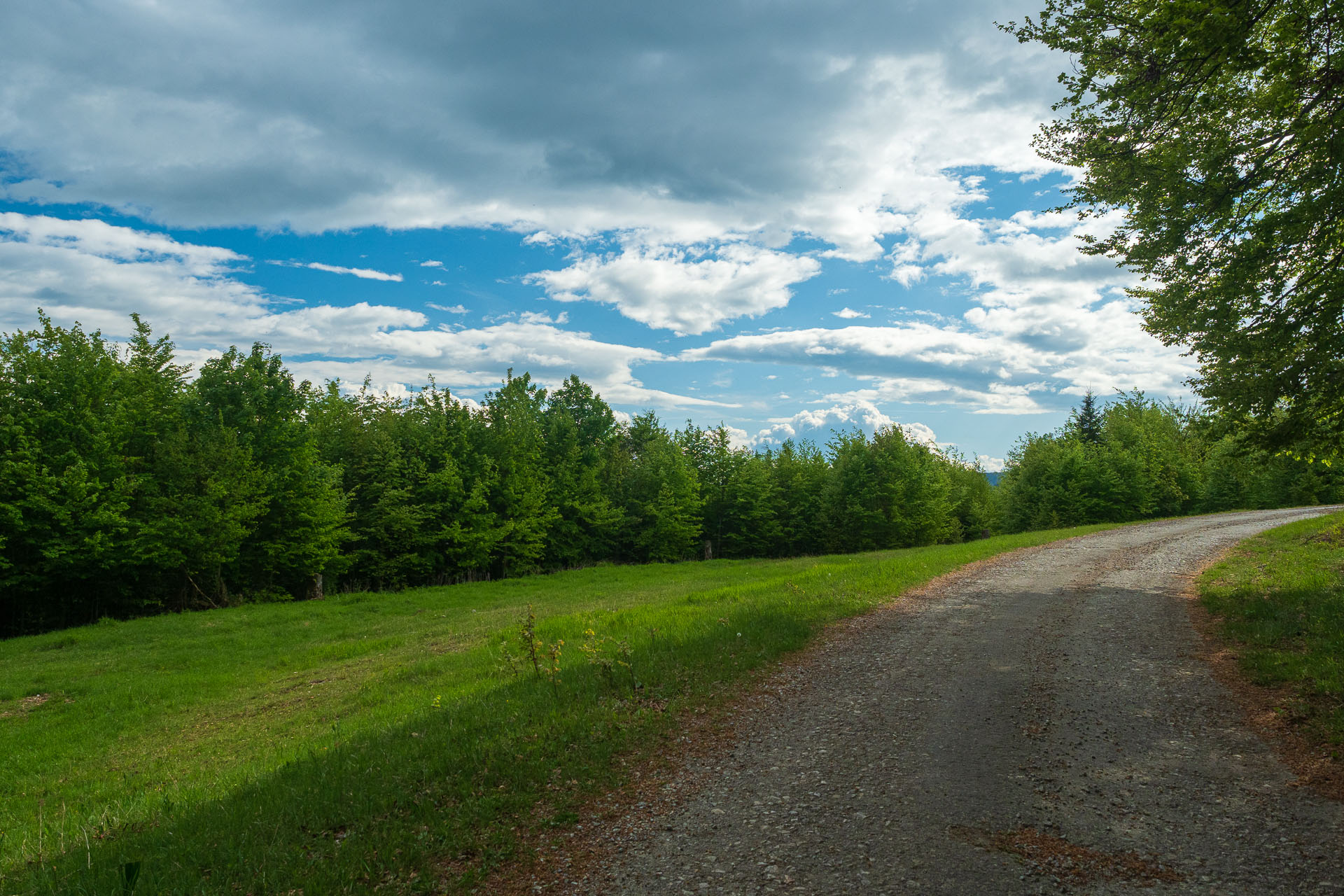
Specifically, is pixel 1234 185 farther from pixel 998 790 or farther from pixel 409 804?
pixel 409 804

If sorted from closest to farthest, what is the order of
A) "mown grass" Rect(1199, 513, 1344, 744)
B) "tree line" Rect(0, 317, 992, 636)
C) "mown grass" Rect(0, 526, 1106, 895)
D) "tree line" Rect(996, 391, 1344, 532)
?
1. "mown grass" Rect(0, 526, 1106, 895)
2. "mown grass" Rect(1199, 513, 1344, 744)
3. "tree line" Rect(0, 317, 992, 636)
4. "tree line" Rect(996, 391, 1344, 532)

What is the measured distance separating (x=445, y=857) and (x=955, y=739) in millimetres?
5280

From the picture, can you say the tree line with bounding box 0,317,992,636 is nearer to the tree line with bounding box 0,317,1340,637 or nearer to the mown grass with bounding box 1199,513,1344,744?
the tree line with bounding box 0,317,1340,637

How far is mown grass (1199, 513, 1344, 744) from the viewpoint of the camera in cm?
723

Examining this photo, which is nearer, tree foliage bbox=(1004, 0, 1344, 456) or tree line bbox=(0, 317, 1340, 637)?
tree foliage bbox=(1004, 0, 1344, 456)

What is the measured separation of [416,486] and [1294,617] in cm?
3709

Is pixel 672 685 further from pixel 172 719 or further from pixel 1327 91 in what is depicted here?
pixel 1327 91

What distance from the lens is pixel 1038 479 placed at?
171 feet

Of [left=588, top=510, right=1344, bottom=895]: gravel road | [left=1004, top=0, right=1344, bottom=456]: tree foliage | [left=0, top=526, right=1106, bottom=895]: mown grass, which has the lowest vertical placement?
[left=0, top=526, right=1106, bottom=895]: mown grass

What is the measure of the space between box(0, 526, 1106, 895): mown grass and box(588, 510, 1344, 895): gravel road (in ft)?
4.62

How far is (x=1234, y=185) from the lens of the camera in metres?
10.4

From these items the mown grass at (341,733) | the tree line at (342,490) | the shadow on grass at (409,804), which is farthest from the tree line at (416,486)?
the shadow on grass at (409,804)

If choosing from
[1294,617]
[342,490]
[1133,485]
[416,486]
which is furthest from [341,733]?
[1133,485]

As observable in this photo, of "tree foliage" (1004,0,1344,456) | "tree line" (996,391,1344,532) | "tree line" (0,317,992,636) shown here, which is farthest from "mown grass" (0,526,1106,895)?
"tree line" (996,391,1344,532)
